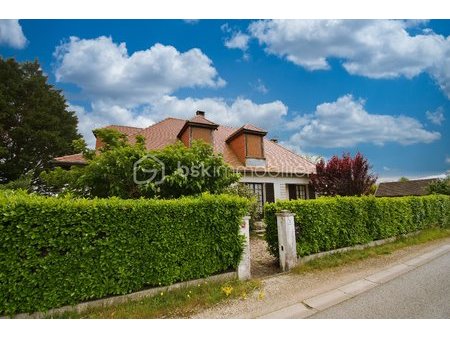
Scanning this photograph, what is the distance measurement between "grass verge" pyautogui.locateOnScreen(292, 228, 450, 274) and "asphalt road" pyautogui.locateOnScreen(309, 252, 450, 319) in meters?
1.57

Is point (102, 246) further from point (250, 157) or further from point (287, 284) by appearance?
point (250, 157)

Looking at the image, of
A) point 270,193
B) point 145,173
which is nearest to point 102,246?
point 145,173

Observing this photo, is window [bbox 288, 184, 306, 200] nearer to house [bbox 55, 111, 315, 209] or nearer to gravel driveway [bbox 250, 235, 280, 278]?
house [bbox 55, 111, 315, 209]

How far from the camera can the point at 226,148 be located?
55.3 ft

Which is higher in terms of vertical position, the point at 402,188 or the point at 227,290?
the point at 402,188

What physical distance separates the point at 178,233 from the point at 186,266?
701mm

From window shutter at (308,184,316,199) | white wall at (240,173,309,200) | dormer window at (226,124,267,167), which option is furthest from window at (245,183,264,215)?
window shutter at (308,184,316,199)

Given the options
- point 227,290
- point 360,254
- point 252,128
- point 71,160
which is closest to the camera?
point 227,290

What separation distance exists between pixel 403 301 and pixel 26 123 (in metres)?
25.2

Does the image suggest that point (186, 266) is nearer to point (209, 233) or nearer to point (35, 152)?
point (209, 233)

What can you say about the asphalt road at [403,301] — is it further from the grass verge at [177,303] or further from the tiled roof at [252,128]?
the tiled roof at [252,128]

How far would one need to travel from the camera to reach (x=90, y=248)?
4.45m

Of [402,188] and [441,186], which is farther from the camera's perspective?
[402,188]

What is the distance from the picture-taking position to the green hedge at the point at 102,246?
396 centimetres
